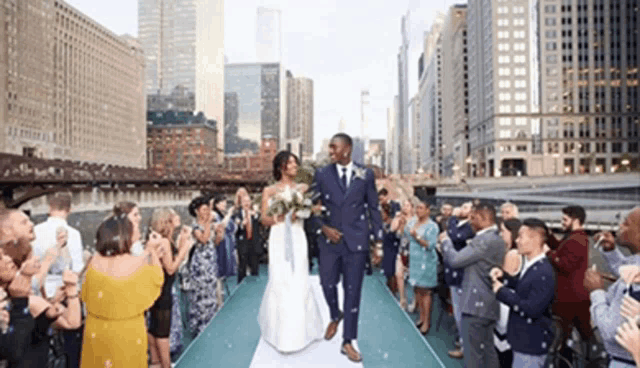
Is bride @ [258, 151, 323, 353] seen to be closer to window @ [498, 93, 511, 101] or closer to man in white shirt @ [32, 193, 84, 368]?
man in white shirt @ [32, 193, 84, 368]

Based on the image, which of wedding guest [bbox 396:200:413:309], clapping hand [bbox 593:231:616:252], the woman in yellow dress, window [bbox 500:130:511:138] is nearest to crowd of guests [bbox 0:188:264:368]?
the woman in yellow dress

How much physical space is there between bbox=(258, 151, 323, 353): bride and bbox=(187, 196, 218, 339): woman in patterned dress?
65.0 inches

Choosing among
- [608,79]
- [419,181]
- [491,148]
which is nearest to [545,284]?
[419,181]

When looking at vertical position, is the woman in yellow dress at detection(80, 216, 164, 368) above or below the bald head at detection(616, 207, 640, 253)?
below

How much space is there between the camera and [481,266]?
4.66m

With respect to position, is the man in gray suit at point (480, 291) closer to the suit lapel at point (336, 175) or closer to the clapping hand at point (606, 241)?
the clapping hand at point (606, 241)

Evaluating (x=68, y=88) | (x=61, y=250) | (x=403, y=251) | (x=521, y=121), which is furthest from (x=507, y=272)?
(x=68, y=88)

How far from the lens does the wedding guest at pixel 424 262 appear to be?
696 cm

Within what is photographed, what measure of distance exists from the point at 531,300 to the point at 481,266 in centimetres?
77

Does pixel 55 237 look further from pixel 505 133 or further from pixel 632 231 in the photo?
pixel 505 133

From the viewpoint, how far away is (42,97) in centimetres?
9962

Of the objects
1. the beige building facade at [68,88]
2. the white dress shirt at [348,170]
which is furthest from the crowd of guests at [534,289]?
the beige building facade at [68,88]

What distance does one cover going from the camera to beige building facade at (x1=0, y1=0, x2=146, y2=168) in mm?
90562

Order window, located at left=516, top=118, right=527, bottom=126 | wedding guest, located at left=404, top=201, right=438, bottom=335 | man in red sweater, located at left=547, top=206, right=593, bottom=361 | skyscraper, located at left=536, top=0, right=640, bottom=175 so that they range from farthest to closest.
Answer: window, located at left=516, top=118, right=527, bottom=126 → skyscraper, located at left=536, top=0, right=640, bottom=175 → wedding guest, located at left=404, top=201, right=438, bottom=335 → man in red sweater, located at left=547, top=206, right=593, bottom=361
